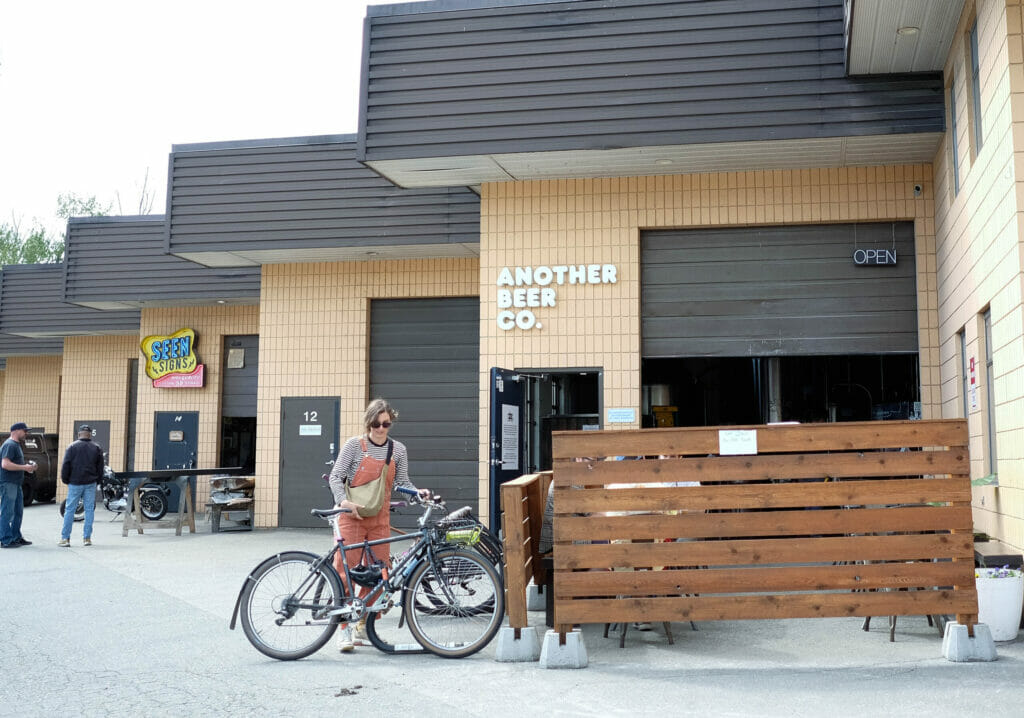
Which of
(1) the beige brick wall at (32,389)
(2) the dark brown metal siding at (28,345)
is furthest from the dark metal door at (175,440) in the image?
(1) the beige brick wall at (32,389)

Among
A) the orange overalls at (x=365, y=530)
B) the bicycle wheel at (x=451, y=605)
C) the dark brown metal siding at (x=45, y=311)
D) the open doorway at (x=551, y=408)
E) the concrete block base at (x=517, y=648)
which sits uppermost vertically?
the dark brown metal siding at (x=45, y=311)

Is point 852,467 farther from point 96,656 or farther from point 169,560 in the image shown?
point 169,560

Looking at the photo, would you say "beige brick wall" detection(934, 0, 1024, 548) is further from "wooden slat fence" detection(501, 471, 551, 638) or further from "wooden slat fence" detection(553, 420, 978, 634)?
"wooden slat fence" detection(501, 471, 551, 638)

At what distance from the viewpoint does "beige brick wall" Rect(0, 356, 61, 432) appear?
24.2m

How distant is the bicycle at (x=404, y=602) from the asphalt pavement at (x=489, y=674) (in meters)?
0.14

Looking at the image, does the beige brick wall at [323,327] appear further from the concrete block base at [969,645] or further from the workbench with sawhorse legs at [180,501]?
the concrete block base at [969,645]

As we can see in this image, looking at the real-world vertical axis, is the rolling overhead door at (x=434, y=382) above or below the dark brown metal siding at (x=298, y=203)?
below

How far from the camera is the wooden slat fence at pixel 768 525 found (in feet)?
19.1

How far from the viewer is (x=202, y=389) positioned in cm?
1825

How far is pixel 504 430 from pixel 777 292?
3426 millimetres

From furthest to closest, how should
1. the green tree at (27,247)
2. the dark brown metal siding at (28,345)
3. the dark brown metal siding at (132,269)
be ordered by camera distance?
1. the green tree at (27,247)
2. the dark brown metal siding at (28,345)
3. the dark brown metal siding at (132,269)

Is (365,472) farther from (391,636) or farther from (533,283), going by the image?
(533,283)

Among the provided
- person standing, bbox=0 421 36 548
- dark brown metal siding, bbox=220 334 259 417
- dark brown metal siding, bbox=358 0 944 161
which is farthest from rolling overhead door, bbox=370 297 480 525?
person standing, bbox=0 421 36 548

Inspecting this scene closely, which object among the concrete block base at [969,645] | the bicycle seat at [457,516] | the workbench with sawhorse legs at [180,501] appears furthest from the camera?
the workbench with sawhorse legs at [180,501]
